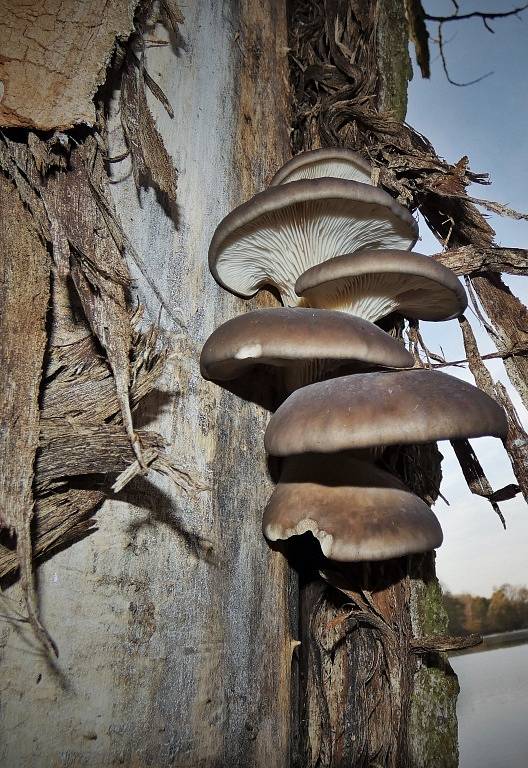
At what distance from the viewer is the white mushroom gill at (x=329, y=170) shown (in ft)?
7.04

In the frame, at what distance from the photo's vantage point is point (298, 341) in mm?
1510

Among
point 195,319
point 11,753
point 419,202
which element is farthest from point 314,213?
point 11,753

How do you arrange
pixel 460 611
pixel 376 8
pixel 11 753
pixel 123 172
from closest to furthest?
pixel 11 753 < pixel 123 172 < pixel 376 8 < pixel 460 611

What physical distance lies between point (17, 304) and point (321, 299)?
3.77 ft

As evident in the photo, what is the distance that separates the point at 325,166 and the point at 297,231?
0.44 meters

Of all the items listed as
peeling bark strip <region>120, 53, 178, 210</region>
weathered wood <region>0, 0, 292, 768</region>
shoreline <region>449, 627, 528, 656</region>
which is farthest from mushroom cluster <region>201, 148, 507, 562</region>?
shoreline <region>449, 627, 528, 656</region>

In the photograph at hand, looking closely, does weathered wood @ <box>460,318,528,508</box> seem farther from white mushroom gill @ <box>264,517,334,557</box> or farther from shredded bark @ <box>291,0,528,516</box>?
white mushroom gill @ <box>264,517,334,557</box>

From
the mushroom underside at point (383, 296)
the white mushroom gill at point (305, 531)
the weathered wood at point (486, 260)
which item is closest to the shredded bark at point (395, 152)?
the weathered wood at point (486, 260)

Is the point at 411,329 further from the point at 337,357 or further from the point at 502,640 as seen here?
the point at 502,640

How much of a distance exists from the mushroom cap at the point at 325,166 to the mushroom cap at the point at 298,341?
809mm

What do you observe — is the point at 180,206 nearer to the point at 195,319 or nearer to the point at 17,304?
the point at 195,319

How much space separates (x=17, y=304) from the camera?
123 centimetres

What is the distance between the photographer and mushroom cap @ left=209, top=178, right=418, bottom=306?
1.74 metres

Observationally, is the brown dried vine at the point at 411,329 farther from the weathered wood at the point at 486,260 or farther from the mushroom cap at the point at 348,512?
the mushroom cap at the point at 348,512
